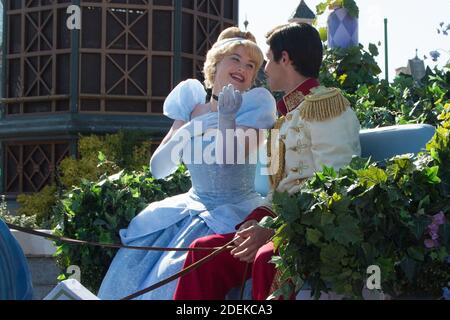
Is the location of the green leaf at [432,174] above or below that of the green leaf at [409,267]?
above

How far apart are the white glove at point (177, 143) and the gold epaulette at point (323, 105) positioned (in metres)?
0.76

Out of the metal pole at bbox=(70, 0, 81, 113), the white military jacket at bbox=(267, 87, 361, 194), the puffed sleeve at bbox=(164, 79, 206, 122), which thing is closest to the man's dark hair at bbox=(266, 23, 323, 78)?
the white military jacket at bbox=(267, 87, 361, 194)

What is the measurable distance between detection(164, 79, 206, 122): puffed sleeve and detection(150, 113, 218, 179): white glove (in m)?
0.22

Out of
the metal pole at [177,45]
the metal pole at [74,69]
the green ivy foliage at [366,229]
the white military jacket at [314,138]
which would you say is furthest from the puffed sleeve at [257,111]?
the metal pole at [177,45]

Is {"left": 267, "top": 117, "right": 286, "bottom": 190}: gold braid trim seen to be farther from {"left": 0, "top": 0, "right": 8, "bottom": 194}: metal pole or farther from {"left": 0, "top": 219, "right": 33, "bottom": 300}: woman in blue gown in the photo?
{"left": 0, "top": 0, "right": 8, "bottom": 194}: metal pole

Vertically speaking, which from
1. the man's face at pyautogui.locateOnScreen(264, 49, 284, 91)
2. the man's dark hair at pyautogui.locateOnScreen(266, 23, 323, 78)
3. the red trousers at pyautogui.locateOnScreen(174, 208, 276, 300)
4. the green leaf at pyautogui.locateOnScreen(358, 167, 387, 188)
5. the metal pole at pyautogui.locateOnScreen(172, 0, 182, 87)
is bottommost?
the red trousers at pyautogui.locateOnScreen(174, 208, 276, 300)

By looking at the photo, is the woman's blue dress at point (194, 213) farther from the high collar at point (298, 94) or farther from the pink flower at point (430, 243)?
the pink flower at point (430, 243)

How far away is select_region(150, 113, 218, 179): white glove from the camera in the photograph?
4492 millimetres

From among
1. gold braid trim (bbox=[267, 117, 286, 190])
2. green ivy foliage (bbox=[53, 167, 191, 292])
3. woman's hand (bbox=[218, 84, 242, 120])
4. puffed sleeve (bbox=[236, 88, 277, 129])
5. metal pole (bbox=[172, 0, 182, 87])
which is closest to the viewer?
woman's hand (bbox=[218, 84, 242, 120])

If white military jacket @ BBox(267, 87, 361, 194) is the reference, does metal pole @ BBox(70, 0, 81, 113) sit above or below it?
above

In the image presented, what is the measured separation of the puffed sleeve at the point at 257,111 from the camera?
431cm

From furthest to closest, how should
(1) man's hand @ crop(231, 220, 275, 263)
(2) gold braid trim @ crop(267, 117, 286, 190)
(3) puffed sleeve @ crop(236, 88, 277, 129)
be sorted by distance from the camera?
(3) puffed sleeve @ crop(236, 88, 277, 129) → (2) gold braid trim @ crop(267, 117, 286, 190) → (1) man's hand @ crop(231, 220, 275, 263)

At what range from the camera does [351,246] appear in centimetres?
306

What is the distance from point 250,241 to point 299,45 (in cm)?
111
